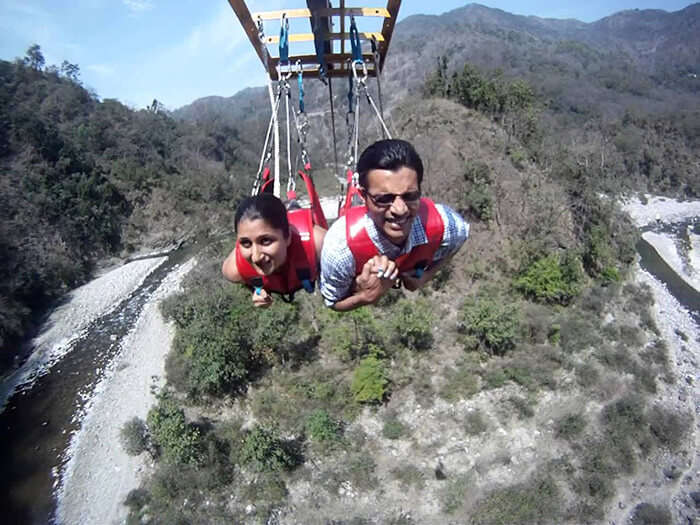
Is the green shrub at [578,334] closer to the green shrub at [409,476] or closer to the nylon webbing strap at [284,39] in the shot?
the green shrub at [409,476]

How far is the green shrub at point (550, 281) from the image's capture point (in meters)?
12.8

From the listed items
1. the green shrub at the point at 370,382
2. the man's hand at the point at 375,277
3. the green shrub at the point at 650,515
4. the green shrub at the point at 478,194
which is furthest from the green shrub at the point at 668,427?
the man's hand at the point at 375,277

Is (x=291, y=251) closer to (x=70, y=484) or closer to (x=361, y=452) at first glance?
(x=361, y=452)

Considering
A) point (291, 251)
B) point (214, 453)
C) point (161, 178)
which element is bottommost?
point (214, 453)

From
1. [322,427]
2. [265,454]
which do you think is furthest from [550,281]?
[265,454]

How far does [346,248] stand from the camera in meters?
2.11

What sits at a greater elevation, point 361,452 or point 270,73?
point 270,73

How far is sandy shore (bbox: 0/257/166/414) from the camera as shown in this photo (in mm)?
12749

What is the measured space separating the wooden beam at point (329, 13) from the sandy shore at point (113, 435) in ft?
30.7

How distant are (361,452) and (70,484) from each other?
6598 mm

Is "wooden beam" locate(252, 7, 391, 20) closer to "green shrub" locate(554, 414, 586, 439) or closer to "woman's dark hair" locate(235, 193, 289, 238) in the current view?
"woman's dark hair" locate(235, 193, 289, 238)

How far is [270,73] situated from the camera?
342 cm

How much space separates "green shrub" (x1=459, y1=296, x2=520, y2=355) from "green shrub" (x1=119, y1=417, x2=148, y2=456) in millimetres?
8463

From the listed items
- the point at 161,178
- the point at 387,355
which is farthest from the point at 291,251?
the point at 161,178
